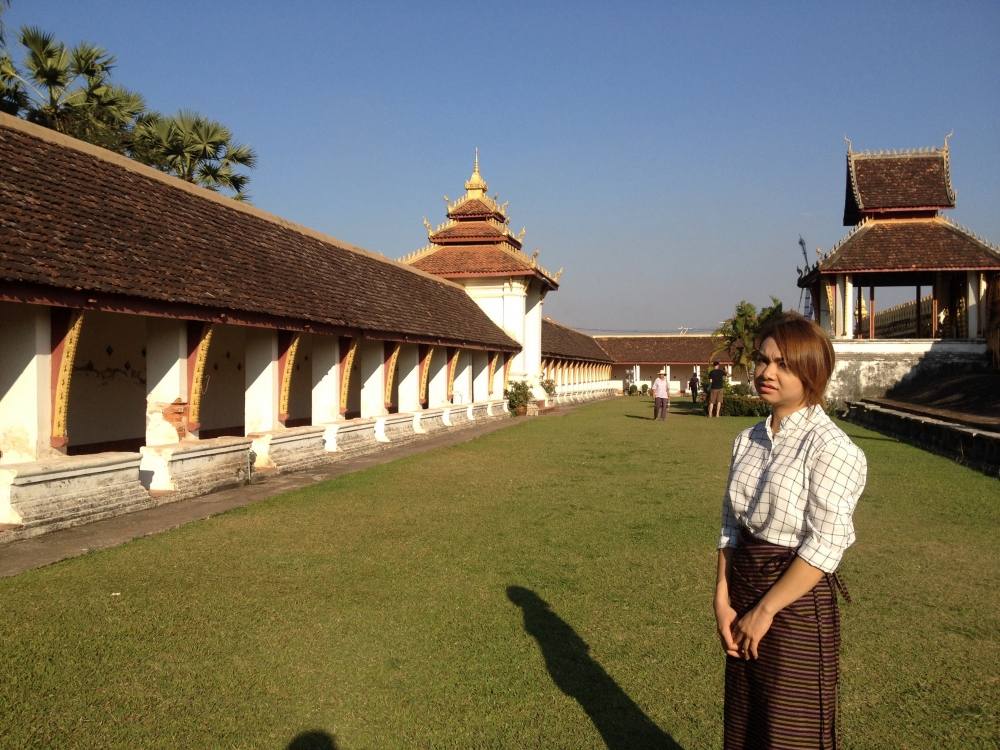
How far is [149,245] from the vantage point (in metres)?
9.24

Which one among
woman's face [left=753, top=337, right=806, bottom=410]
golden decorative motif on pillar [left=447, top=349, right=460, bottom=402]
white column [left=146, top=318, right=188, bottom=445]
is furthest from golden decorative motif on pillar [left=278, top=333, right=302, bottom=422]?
woman's face [left=753, top=337, right=806, bottom=410]

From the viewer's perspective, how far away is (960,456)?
42.2 feet

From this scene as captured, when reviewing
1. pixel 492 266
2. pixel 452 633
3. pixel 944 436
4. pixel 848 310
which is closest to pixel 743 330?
pixel 848 310

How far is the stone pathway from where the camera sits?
6020mm

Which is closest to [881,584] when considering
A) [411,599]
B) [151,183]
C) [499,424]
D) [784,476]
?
[411,599]

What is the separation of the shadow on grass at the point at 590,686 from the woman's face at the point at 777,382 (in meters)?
1.69

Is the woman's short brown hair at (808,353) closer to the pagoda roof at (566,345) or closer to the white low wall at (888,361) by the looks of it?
the white low wall at (888,361)

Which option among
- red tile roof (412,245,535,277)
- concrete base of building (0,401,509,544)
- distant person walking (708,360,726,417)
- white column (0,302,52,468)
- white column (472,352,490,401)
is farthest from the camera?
red tile roof (412,245,535,277)

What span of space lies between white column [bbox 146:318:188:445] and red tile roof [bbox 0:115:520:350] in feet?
1.81

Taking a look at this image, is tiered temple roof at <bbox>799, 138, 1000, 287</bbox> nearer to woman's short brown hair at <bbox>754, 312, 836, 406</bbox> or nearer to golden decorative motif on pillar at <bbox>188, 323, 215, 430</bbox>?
golden decorative motif on pillar at <bbox>188, 323, 215, 430</bbox>

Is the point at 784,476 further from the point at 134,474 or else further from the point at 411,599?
the point at 134,474

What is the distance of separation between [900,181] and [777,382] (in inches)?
1119

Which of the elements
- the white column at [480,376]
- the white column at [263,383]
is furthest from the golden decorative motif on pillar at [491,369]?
the white column at [263,383]

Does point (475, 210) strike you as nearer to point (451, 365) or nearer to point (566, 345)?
point (451, 365)
